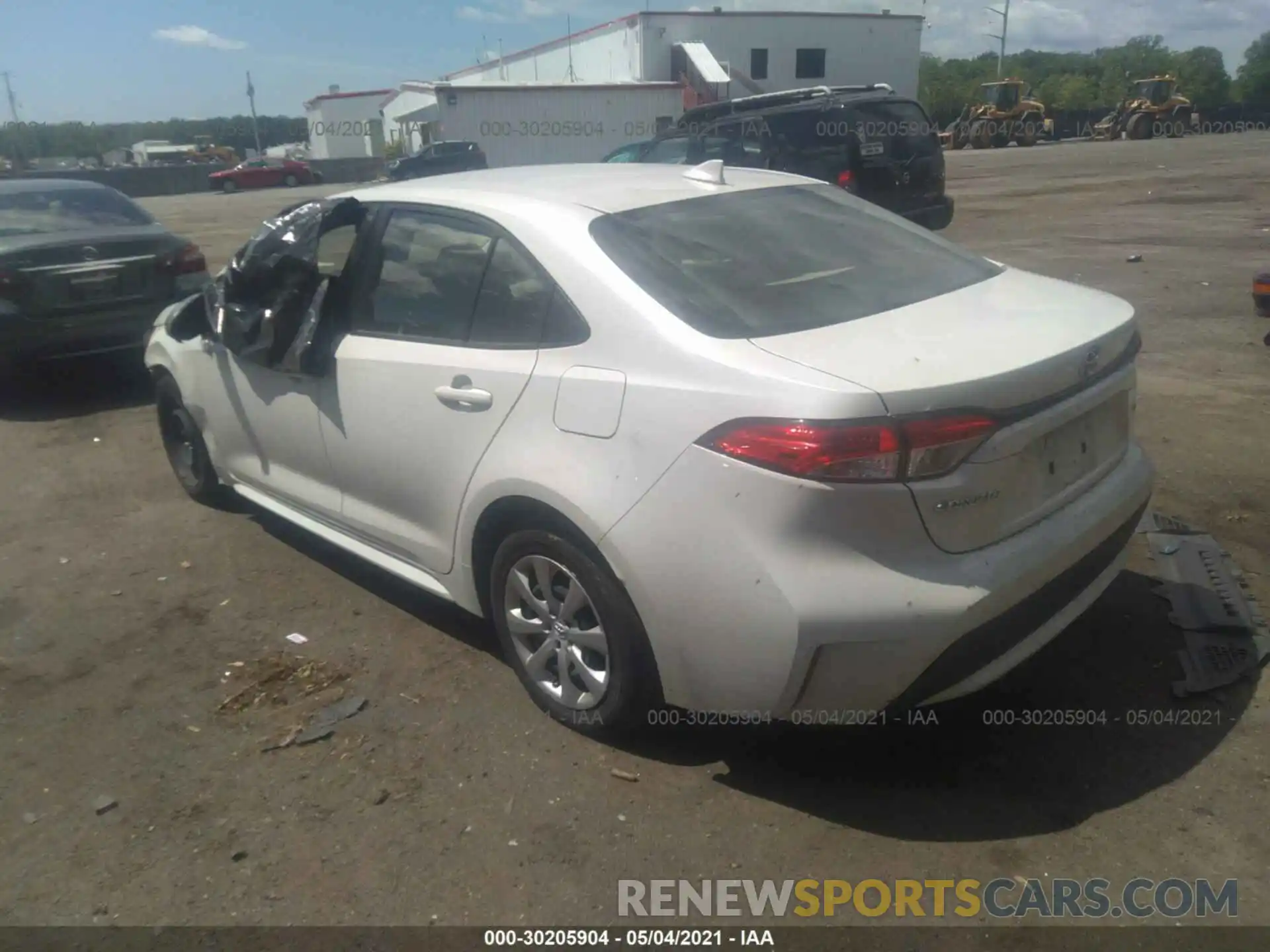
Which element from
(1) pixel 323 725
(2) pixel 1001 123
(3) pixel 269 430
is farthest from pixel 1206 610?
(2) pixel 1001 123

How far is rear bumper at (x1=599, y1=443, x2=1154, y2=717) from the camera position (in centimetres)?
254

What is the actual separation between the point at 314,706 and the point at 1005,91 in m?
51.7

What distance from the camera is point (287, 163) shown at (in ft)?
152

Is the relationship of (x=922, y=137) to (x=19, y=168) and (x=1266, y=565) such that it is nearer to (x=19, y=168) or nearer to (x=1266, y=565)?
(x=1266, y=565)

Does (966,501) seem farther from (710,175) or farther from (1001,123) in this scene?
(1001,123)

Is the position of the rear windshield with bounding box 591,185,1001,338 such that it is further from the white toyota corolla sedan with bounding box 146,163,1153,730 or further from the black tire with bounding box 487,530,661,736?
the black tire with bounding box 487,530,661,736

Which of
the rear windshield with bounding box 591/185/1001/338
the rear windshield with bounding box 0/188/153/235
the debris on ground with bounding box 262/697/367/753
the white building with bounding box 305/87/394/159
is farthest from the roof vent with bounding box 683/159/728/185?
the white building with bounding box 305/87/394/159

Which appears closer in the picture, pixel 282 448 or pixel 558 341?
pixel 558 341

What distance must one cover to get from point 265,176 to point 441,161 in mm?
16177

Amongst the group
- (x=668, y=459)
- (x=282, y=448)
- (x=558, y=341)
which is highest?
(x=558, y=341)

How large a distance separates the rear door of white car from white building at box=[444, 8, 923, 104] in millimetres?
41171

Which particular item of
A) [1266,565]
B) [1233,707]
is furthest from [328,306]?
[1266,565]

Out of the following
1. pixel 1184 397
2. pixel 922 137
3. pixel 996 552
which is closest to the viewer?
pixel 996 552

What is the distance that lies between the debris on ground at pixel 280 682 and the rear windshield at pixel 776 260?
73.5 inches
